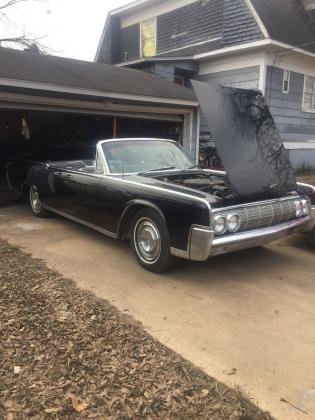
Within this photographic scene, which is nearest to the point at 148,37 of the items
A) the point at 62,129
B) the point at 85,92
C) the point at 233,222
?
the point at 62,129

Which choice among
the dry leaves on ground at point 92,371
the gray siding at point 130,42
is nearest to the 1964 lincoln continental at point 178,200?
the dry leaves on ground at point 92,371

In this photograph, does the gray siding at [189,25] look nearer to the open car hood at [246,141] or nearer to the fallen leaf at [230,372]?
the open car hood at [246,141]

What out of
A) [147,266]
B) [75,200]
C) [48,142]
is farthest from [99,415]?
[48,142]

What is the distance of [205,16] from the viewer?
14328 millimetres

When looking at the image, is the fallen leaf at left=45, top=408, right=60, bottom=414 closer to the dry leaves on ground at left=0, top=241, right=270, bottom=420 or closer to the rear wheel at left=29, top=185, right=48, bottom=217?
the dry leaves on ground at left=0, top=241, right=270, bottom=420

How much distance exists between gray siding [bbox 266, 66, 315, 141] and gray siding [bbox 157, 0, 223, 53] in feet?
8.72

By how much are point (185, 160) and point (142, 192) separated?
1.59m

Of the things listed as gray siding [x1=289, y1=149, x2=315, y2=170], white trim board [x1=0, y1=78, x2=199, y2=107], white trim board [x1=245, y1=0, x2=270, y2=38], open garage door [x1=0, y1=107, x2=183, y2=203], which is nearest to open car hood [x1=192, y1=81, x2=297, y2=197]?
white trim board [x1=0, y1=78, x2=199, y2=107]

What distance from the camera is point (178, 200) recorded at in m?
4.09

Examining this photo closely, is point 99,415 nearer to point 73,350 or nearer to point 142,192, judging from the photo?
point 73,350

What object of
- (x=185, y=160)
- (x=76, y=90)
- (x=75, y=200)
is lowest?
(x=75, y=200)

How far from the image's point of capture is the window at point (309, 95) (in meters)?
14.2

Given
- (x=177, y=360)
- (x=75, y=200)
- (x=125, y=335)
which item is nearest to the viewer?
(x=177, y=360)

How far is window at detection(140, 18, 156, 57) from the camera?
16625 millimetres
